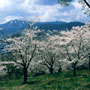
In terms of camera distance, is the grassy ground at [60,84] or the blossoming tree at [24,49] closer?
the grassy ground at [60,84]

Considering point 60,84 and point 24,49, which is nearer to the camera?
point 60,84

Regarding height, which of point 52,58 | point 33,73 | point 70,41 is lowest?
point 33,73

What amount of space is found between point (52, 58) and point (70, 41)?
13.4 m

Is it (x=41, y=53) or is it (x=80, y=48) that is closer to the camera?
(x=80, y=48)

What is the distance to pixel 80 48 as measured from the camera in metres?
31.5

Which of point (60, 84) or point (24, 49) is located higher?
point (24, 49)

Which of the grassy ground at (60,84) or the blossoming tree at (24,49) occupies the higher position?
the blossoming tree at (24,49)

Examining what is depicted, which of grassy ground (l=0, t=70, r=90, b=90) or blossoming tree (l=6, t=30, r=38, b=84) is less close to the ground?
blossoming tree (l=6, t=30, r=38, b=84)

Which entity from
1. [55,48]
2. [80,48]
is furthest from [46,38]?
[80,48]

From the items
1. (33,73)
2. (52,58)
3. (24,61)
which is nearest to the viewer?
(24,61)

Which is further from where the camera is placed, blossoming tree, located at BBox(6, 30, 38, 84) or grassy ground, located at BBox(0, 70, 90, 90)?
blossoming tree, located at BBox(6, 30, 38, 84)

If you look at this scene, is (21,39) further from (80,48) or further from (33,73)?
(33,73)

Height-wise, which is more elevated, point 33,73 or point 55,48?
point 55,48

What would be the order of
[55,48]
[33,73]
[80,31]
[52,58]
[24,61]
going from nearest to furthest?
[24,61]
[80,31]
[55,48]
[52,58]
[33,73]
